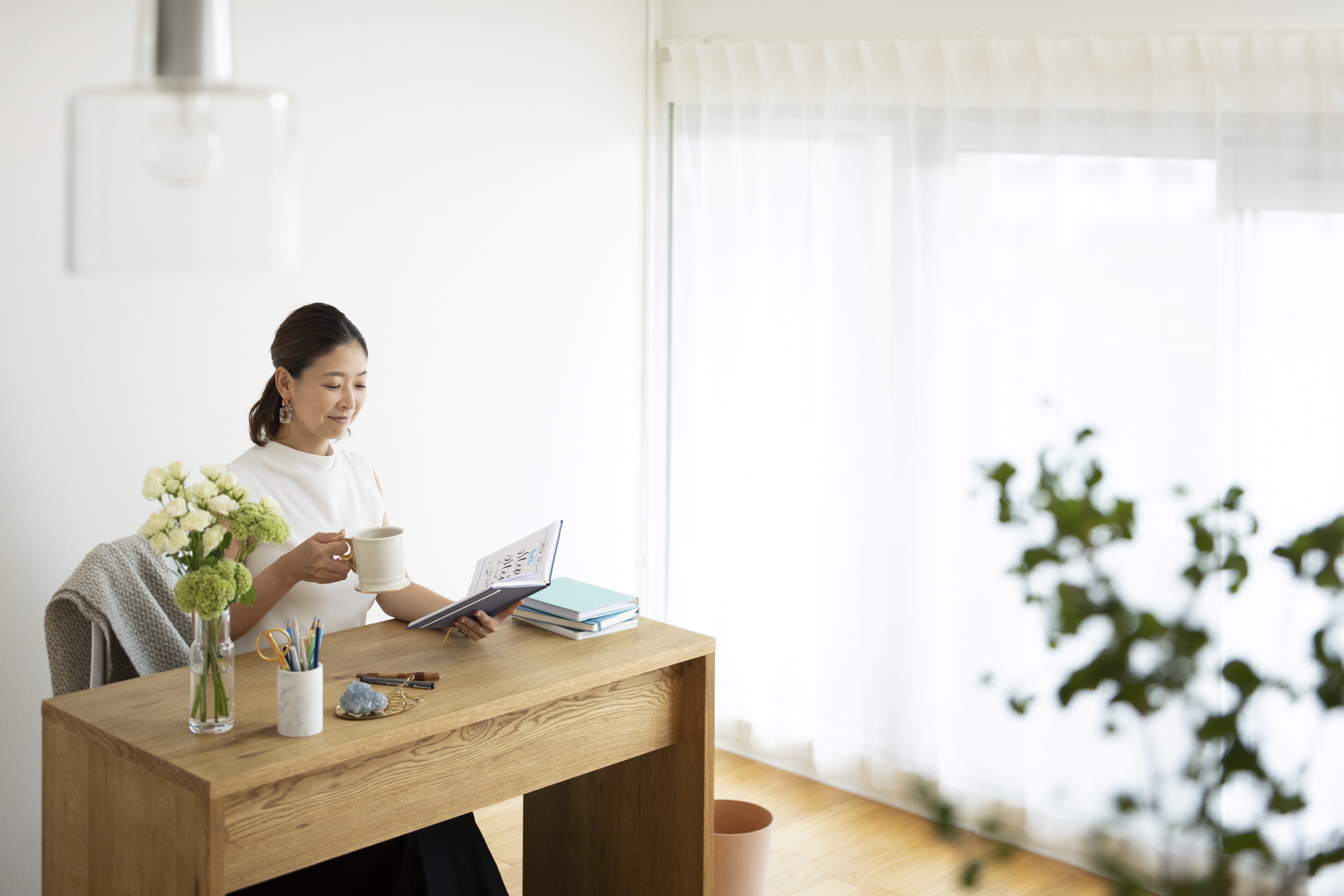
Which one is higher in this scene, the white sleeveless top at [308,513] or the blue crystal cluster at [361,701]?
the white sleeveless top at [308,513]

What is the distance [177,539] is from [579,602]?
87 cm

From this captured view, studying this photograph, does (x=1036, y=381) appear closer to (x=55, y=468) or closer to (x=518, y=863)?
(x=518, y=863)

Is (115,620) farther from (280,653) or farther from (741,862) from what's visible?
(741,862)

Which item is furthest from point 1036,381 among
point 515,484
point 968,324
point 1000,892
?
point 515,484

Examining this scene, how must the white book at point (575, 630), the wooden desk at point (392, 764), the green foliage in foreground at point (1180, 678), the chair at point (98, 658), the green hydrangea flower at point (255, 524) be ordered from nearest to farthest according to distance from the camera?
the green foliage in foreground at point (1180, 678), the wooden desk at point (392, 764), the green hydrangea flower at point (255, 524), the chair at point (98, 658), the white book at point (575, 630)

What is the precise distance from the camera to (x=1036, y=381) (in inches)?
121

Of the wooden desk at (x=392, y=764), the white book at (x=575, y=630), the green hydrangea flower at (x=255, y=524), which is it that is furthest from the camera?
the white book at (x=575, y=630)

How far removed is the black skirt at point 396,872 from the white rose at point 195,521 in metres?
0.67

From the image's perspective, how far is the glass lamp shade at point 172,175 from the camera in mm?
833

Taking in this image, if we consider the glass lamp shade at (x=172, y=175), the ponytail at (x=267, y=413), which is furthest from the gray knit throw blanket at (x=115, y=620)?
the glass lamp shade at (x=172, y=175)

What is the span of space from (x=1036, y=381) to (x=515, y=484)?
5.06 feet

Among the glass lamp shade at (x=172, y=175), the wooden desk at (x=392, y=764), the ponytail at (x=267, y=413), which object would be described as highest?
the glass lamp shade at (x=172, y=175)

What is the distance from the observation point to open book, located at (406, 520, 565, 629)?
7.25 ft

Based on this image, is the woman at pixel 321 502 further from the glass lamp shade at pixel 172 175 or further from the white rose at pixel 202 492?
the glass lamp shade at pixel 172 175
